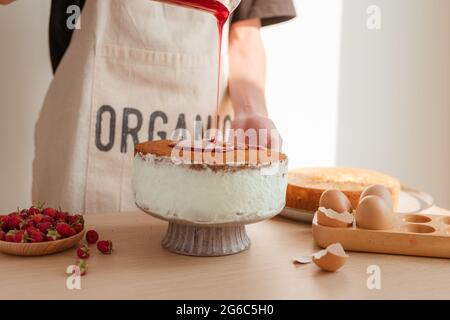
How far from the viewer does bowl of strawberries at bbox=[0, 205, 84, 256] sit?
73 centimetres

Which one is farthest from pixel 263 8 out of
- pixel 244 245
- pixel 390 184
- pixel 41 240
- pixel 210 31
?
pixel 41 240

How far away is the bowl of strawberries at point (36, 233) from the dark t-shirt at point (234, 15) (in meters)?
0.59

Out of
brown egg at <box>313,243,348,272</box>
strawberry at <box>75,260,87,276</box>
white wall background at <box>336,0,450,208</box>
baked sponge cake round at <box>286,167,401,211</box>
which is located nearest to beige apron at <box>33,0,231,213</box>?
baked sponge cake round at <box>286,167,401,211</box>

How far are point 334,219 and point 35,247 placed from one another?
16.7 inches

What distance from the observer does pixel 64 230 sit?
2.48ft

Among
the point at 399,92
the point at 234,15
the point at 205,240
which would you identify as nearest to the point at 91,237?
the point at 205,240

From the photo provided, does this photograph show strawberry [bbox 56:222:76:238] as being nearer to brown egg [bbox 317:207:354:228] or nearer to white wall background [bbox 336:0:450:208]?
brown egg [bbox 317:207:354:228]

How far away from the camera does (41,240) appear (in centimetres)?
74

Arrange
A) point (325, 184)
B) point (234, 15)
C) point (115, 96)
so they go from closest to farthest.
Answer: point (325, 184), point (115, 96), point (234, 15)

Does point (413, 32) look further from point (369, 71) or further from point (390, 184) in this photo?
point (390, 184)

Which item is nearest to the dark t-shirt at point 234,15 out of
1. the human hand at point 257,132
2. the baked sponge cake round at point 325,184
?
the human hand at point 257,132

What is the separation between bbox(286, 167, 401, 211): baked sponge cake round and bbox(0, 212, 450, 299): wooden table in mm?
125

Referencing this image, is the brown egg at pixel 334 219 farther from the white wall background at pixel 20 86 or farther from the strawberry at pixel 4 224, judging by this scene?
the white wall background at pixel 20 86

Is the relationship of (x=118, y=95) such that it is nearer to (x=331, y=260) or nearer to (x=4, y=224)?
(x=4, y=224)
